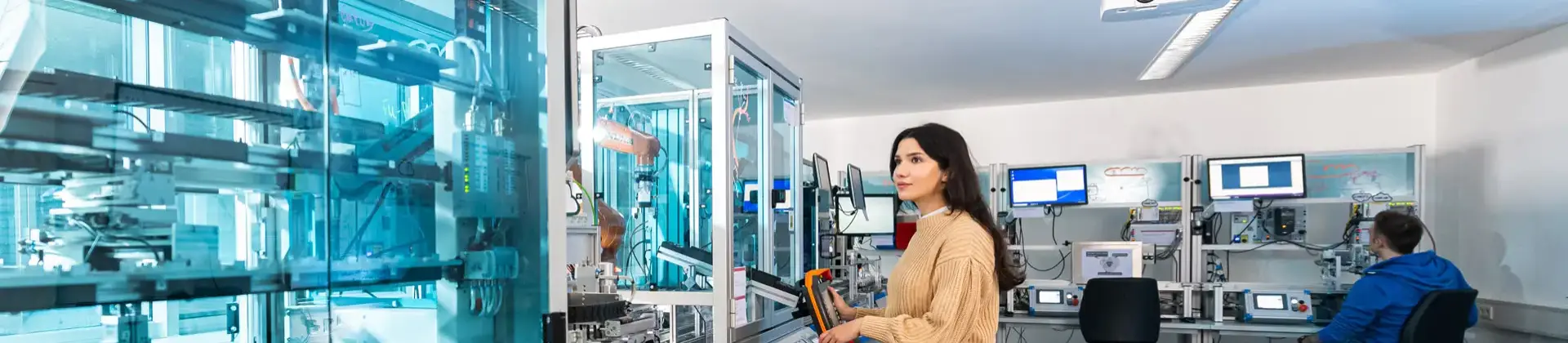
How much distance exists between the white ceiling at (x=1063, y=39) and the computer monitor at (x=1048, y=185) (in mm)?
653

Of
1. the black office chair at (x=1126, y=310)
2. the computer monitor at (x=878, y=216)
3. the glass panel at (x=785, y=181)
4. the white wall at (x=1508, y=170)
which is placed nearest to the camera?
the glass panel at (x=785, y=181)

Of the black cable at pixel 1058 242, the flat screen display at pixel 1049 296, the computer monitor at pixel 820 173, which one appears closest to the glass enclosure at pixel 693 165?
the computer monitor at pixel 820 173

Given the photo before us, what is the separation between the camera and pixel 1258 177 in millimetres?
5301

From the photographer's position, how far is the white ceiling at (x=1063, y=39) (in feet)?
12.1

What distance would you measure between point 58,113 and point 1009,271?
1.74 m

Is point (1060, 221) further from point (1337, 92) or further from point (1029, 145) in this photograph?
point (1337, 92)

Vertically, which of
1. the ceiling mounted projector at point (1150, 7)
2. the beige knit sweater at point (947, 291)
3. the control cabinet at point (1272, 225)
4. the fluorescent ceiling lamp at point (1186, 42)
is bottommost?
the control cabinet at point (1272, 225)

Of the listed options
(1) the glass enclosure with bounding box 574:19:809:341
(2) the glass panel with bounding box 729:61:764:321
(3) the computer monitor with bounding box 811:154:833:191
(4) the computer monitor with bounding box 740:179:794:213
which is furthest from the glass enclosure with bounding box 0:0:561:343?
(3) the computer monitor with bounding box 811:154:833:191

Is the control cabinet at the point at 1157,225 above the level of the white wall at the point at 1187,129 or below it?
below

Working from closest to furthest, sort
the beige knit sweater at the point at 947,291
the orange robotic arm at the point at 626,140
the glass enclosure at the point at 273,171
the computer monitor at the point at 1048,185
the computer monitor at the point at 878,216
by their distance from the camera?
the glass enclosure at the point at 273,171, the beige knit sweater at the point at 947,291, the orange robotic arm at the point at 626,140, the computer monitor at the point at 878,216, the computer monitor at the point at 1048,185

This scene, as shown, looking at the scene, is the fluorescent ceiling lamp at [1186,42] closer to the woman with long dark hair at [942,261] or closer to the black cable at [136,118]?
the woman with long dark hair at [942,261]

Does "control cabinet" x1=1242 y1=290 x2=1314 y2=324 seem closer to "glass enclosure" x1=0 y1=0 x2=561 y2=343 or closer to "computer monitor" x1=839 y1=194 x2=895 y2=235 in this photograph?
"computer monitor" x1=839 y1=194 x2=895 y2=235

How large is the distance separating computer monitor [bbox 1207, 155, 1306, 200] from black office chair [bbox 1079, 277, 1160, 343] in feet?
4.12

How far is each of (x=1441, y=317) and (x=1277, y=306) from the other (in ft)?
4.42
